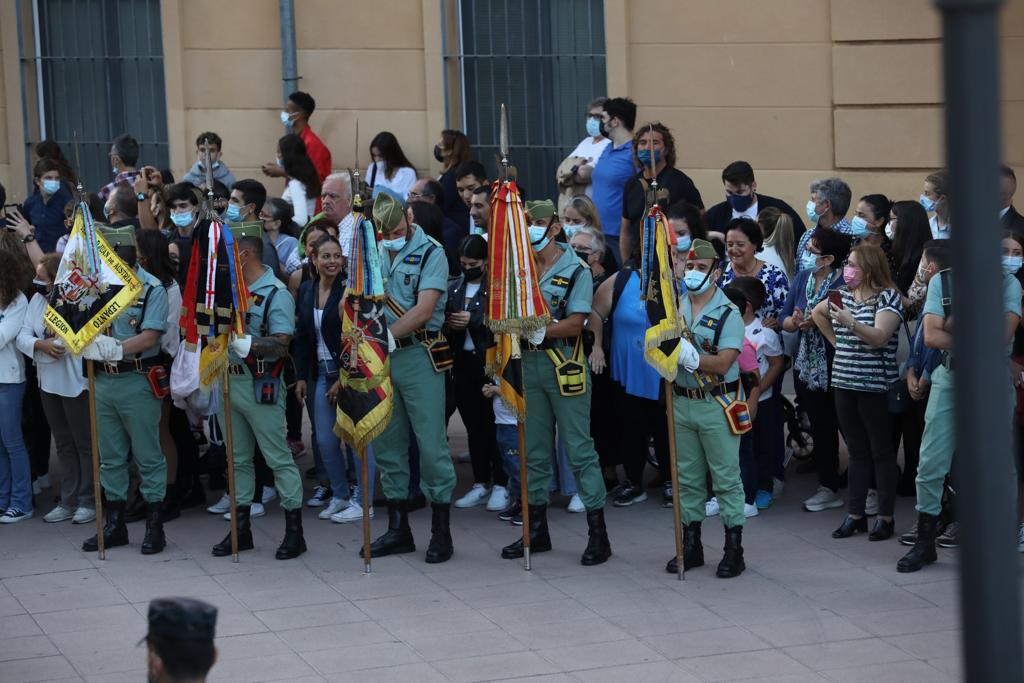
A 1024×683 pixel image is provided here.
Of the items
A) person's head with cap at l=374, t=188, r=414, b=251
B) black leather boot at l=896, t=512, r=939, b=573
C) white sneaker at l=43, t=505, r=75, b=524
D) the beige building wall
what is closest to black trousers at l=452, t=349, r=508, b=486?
person's head with cap at l=374, t=188, r=414, b=251

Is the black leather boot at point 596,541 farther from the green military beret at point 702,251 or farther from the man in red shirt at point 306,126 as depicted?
the man in red shirt at point 306,126

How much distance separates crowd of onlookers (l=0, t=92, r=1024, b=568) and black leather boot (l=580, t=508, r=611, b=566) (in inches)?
34.1

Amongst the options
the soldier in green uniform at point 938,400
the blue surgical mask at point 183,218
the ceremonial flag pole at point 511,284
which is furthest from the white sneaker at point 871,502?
the blue surgical mask at point 183,218

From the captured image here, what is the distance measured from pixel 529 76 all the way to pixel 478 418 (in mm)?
4823

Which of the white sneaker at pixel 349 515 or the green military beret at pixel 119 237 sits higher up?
the green military beret at pixel 119 237

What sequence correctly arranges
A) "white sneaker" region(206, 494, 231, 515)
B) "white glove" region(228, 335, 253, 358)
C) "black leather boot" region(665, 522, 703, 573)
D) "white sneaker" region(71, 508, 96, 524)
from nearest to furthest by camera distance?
"black leather boot" region(665, 522, 703, 573) → "white glove" region(228, 335, 253, 358) → "white sneaker" region(71, 508, 96, 524) → "white sneaker" region(206, 494, 231, 515)

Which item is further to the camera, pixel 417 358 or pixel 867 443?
pixel 867 443

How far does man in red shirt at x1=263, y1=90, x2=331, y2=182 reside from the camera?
13297 mm

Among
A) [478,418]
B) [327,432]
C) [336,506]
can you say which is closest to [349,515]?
[336,506]

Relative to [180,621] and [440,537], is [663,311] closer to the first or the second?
[440,537]

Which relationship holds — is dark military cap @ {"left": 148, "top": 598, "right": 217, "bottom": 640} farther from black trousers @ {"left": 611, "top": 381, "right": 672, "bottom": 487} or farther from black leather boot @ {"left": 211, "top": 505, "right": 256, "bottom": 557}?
black trousers @ {"left": 611, "top": 381, "right": 672, "bottom": 487}

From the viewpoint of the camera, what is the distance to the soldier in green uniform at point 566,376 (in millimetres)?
8500

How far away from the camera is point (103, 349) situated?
8.81 metres

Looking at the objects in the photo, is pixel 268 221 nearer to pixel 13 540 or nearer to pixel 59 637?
pixel 13 540
